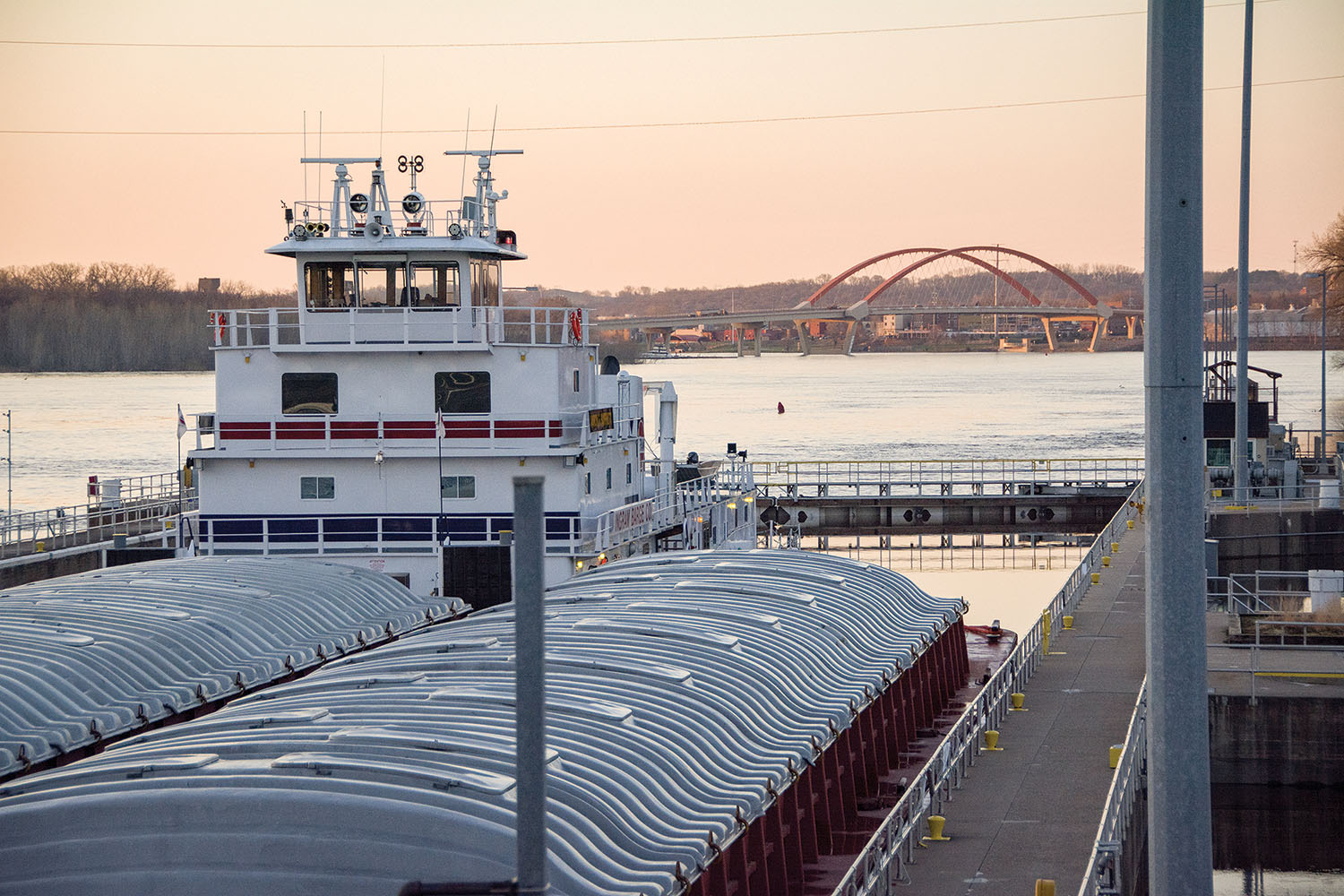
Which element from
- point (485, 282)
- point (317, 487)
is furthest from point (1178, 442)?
point (485, 282)

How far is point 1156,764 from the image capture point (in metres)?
6.00

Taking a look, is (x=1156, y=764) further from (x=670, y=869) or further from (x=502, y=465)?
(x=502, y=465)

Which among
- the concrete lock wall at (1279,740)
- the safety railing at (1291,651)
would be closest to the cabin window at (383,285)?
the safety railing at (1291,651)

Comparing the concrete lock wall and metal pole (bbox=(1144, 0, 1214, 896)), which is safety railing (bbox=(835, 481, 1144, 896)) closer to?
the concrete lock wall

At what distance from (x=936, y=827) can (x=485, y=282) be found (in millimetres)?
15687

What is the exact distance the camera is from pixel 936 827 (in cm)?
1385

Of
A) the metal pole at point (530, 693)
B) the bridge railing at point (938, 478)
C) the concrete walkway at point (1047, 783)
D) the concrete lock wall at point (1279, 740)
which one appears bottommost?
the concrete lock wall at point (1279, 740)

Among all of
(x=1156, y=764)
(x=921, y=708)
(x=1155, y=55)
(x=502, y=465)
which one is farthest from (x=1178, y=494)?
(x=502, y=465)

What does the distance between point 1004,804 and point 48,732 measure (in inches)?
342

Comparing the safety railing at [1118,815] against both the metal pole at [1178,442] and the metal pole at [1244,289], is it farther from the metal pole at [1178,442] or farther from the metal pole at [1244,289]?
the metal pole at [1244,289]

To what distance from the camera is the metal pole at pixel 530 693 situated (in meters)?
4.45

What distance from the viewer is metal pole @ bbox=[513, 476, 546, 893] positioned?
14.6 ft

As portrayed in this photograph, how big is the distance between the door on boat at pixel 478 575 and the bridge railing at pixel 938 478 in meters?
21.4

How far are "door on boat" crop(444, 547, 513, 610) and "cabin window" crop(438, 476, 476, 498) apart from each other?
1.07 meters
